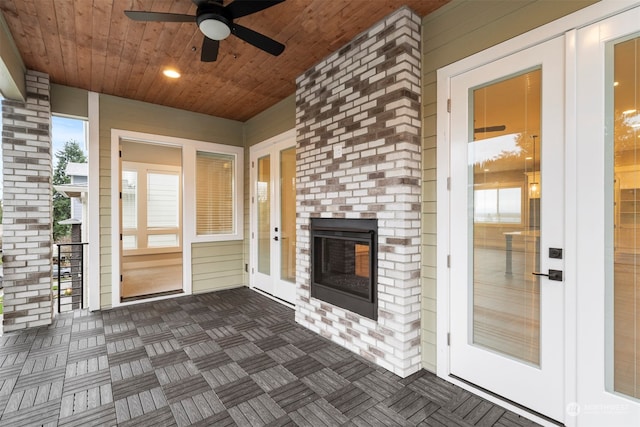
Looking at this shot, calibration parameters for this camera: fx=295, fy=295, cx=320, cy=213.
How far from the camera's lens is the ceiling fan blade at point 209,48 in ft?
7.92

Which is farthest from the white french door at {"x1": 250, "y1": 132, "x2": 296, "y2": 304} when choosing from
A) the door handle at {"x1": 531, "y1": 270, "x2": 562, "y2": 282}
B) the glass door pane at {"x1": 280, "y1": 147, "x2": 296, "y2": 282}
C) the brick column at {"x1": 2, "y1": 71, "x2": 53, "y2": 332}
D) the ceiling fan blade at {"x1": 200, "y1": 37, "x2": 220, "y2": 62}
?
the door handle at {"x1": 531, "y1": 270, "x2": 562, "y2": 282}

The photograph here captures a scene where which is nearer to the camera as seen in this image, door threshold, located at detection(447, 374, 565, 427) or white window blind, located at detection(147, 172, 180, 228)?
door threshold, located at detection(447, 374, 565, 427)

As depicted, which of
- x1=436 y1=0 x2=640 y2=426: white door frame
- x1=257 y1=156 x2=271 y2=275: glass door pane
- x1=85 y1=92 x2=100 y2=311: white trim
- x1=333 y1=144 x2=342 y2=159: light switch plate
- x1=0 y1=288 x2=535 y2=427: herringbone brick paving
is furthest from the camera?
x1=257 y1=156 x2=271 y2=275: glass door pane

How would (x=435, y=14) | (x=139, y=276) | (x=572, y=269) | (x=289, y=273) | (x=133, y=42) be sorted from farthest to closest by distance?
(x=139, y=276)
(x=289, y=273)
(x=133, y=42)
(x=435, y=14)
(x=572, y=269)

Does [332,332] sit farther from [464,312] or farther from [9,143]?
[9,143]

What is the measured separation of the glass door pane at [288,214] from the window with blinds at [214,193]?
140cm

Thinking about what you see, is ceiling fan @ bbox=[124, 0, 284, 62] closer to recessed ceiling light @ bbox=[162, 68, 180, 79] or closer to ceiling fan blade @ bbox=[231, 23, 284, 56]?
ceiling fan blade @ bbox=[231, 23, 284, 56]

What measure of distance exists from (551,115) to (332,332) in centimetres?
262

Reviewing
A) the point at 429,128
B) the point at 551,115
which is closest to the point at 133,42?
the point at 429,128

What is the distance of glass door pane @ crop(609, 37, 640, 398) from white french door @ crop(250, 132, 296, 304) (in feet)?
10.7

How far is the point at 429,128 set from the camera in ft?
8.33

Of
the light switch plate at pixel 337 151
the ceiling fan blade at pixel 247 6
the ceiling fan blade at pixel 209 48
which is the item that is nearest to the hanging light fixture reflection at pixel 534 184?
the light switch plate at pixel 337 151

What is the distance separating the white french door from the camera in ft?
14.2

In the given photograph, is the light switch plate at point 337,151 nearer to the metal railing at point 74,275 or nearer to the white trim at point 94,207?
the white trim at point 94,207
